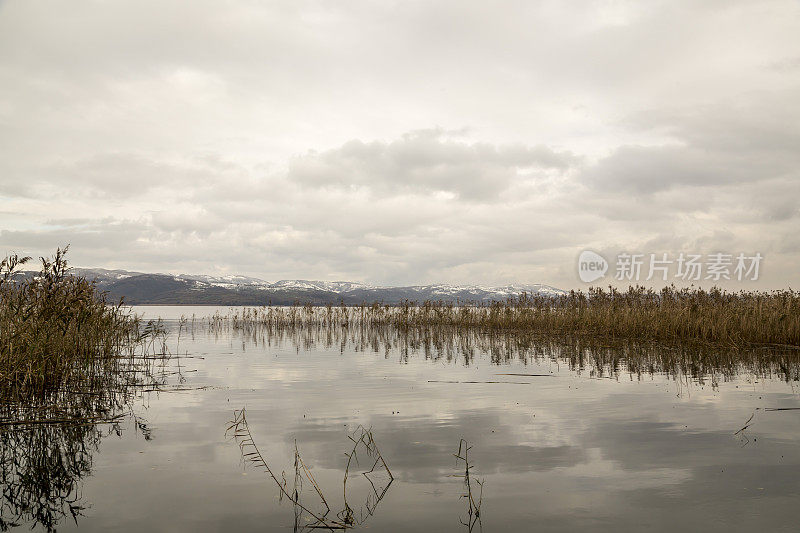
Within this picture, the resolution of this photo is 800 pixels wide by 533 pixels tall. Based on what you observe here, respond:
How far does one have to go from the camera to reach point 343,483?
248 inches

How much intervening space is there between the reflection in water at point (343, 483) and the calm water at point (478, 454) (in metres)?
0.07

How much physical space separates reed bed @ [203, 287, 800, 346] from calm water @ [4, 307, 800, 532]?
9.93m

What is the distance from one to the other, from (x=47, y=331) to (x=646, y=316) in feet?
81.3

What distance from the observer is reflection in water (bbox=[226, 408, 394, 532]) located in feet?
17.9

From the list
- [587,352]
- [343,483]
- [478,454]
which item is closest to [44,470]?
[343,483]

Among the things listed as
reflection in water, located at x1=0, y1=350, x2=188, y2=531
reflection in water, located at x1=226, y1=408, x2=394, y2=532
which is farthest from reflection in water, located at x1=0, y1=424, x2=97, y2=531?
reflection in water, located at x1=226, y1=408, x2=394, y2=532

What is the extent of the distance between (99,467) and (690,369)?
15548 mm

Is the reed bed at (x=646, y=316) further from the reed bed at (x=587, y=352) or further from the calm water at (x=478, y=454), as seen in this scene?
the calm water at (x=478, y=454)

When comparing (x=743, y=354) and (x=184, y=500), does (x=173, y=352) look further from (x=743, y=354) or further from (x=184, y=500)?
(x=743, y=354)

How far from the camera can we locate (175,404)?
1162 cm

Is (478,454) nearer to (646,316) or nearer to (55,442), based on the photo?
(55,442)

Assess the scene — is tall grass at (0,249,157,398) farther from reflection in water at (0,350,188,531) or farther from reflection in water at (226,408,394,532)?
reflection in water at (226,408,394,532)

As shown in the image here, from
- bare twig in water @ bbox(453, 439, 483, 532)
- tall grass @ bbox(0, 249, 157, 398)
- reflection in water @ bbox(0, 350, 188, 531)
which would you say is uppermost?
tall grass @ bbox(0, 249, 157, 398)

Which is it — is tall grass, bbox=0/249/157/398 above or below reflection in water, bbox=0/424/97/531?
above
